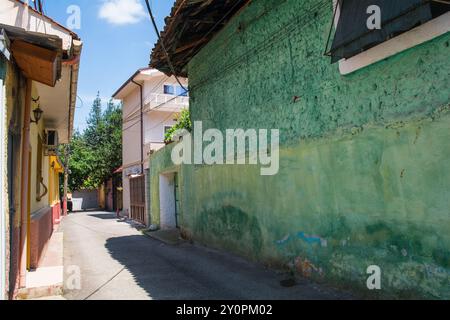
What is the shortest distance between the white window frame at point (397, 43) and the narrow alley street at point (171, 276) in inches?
120

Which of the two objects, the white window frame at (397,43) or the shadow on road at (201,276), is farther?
the shadow on road at (201,276)

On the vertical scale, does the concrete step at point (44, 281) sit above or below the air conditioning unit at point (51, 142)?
below

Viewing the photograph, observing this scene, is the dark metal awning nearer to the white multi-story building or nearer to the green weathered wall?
the green weathered wall

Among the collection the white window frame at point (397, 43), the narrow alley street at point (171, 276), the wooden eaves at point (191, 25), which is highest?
the wooden eaves at point (191, 25)

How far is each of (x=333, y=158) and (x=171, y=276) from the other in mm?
3518

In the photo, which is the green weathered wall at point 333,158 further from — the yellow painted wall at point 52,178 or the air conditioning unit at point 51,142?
the yellow painted wall at point 52,178

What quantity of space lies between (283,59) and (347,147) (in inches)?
88.0

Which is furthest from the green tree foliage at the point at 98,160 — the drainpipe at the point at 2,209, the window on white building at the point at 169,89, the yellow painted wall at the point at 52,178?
the drainpipe at the point at 2,209

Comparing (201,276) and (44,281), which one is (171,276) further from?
(44,281)

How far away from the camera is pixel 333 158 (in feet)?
17.4

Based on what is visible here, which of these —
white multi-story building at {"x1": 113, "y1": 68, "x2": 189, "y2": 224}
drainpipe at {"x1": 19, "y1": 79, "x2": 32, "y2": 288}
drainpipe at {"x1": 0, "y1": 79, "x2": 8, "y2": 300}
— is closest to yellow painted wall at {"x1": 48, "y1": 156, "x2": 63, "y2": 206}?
white multi-story building at {"x1": 113, "y1": 68, "x2": 189, "y2": 224}

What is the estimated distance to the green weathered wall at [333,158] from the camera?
3963 mm

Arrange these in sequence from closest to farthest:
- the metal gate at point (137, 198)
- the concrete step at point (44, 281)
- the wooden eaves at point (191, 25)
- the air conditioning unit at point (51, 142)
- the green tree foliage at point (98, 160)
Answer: the concrete step at point (44, 281) → the wooden eaves at point (191, 25) → the air conditioning unit at point (51, 142) → the metal gate at point (137, 198) → the green tree foliage at point (98, 160)

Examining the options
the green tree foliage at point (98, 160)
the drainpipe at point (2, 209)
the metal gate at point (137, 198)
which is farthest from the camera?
the green tree foliage at point (98, 160)
